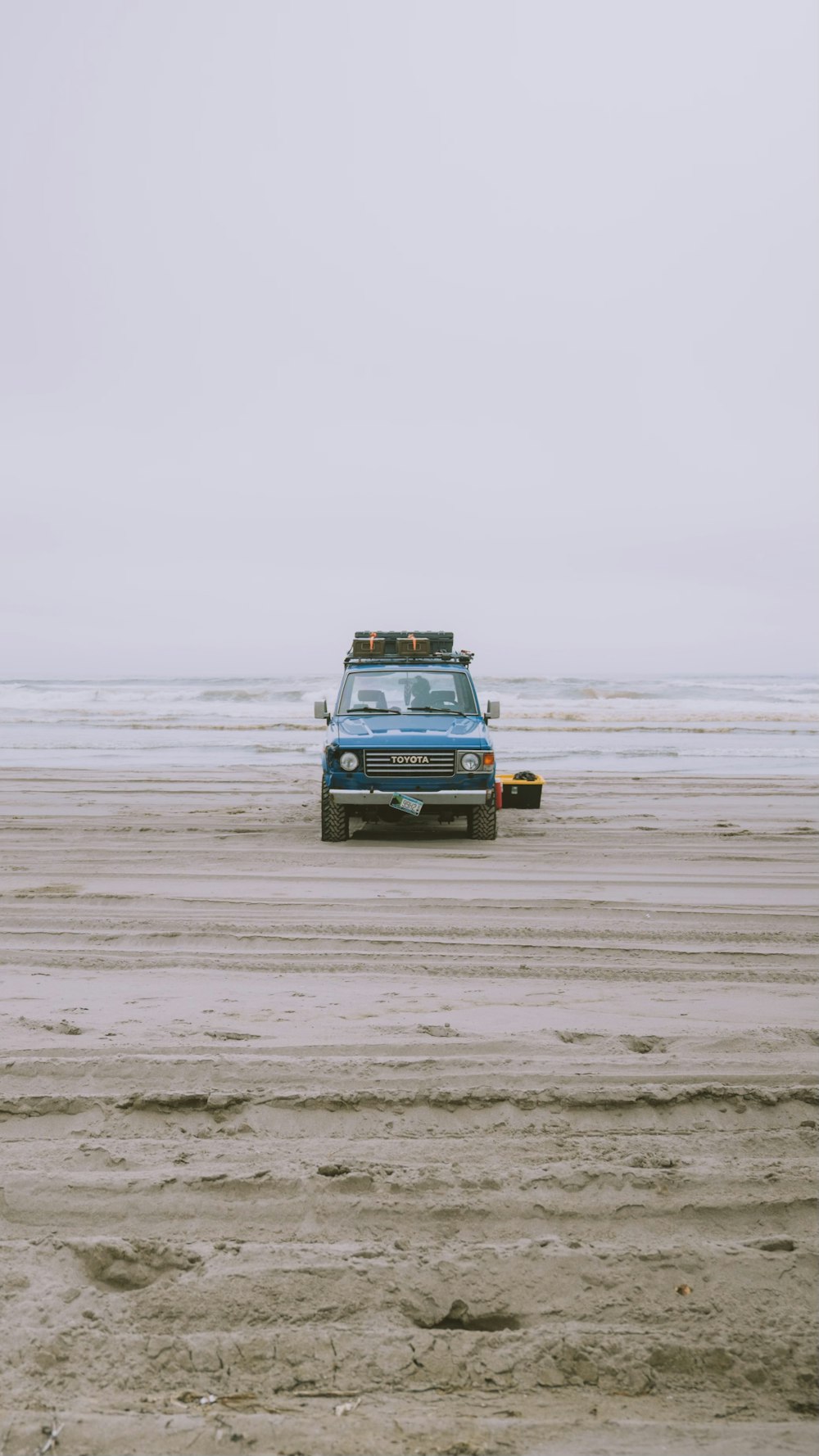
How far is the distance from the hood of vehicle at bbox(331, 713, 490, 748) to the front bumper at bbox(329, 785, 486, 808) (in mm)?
428

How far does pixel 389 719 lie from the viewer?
10.4 m

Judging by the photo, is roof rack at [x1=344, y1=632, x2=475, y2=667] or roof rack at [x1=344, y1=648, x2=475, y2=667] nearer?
roof rack at [x1=344, y1=648, x2=475, y2=667]

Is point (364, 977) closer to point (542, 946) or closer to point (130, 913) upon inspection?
point (542, 946)

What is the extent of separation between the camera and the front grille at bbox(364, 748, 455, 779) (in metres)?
9.62

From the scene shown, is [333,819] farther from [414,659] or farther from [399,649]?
[399,649]

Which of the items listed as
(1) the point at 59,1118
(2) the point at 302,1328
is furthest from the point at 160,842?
(2) the point at 302,1328

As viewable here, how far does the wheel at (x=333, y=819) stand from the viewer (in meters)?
9.66

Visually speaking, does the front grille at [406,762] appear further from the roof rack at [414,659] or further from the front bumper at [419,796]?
the roof rack at [414,659]

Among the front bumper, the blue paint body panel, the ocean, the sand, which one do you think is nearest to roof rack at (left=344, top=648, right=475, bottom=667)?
the blue paint body panel

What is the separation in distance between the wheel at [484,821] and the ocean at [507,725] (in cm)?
651

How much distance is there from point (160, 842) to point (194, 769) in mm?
7180

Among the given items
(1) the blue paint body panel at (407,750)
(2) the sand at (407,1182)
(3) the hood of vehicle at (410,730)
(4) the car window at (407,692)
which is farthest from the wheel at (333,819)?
(2) the sand at (407,1182)

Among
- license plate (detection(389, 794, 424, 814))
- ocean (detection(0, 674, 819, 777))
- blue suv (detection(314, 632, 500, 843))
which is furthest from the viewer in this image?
ocean (detection(0, 674, 819, 777))

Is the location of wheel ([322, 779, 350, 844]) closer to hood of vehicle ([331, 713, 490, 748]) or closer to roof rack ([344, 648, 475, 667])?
hood of vehicle ([331, 713, 490, 748])
